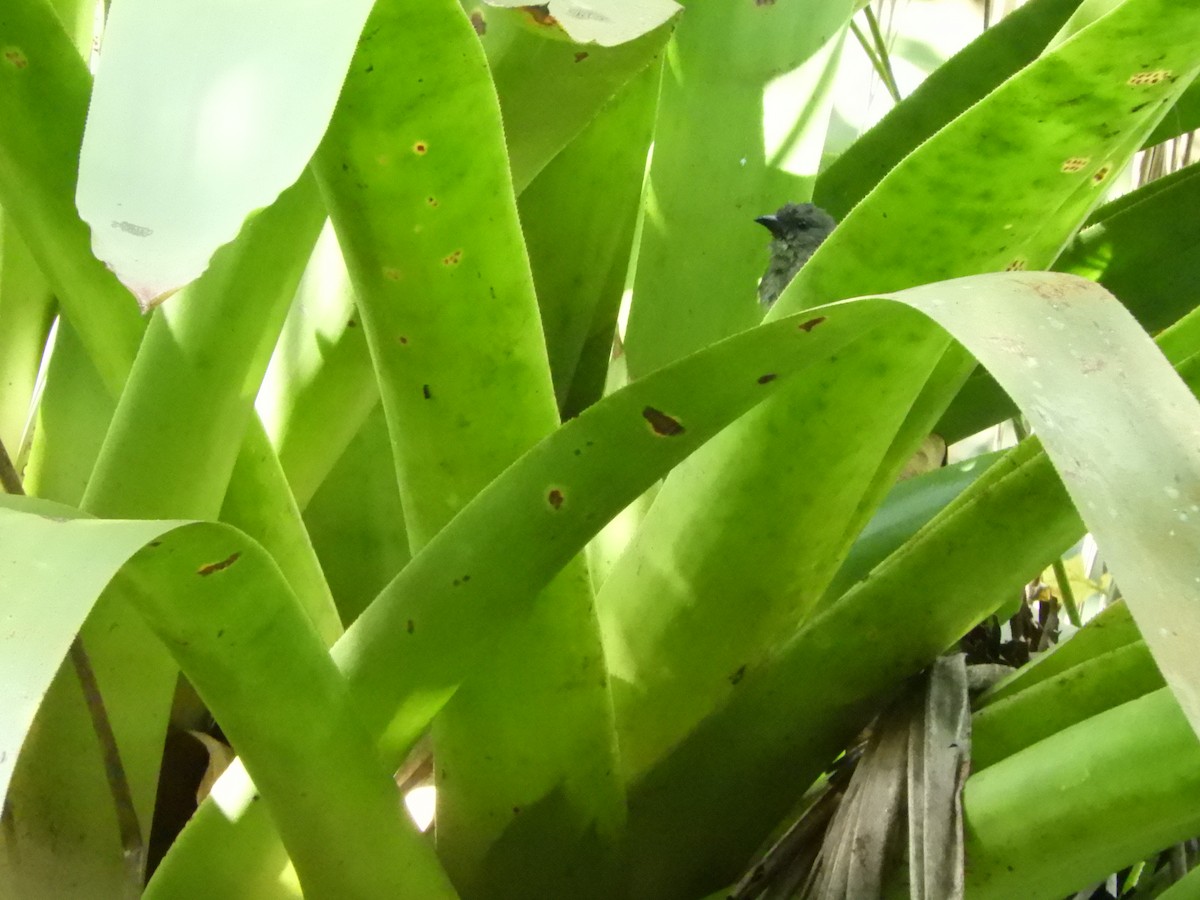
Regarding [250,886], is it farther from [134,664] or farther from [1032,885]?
[1032,885]

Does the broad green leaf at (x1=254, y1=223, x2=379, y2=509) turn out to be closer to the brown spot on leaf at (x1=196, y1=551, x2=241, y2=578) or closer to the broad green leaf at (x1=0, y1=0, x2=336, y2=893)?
the broad green leaf at (x1=0, y1=0, x2=336, y2=893)

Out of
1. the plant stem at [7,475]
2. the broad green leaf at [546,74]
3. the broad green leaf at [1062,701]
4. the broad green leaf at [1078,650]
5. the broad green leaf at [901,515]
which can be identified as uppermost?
the broad green leaf at [546,74]

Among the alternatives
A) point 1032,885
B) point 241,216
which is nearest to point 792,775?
point 1032,885

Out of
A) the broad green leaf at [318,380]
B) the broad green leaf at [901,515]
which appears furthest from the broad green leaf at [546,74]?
the broad green leaf at [901,515]

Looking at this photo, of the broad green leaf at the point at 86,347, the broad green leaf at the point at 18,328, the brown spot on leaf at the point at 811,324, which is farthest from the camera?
the broad green leaf at the point at 18,328

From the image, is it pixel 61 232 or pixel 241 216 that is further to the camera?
pixel 61 232

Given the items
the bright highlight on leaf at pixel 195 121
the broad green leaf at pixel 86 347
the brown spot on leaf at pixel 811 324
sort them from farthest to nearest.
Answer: the broad green leaf at pixel 86 347 → the brown spot on leaf at pixel 811 324 → the bright highlight on leaf at pixel 195 121

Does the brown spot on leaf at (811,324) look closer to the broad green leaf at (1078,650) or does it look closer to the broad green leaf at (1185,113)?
the broad green leaf at (1078,650)
